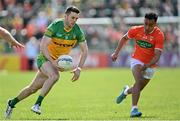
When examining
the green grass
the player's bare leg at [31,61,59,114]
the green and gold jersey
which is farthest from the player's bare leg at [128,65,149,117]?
the player's bare leg at [31,61,59,114]

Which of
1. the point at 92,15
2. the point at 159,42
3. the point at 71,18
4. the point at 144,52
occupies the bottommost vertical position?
the point at 92,15

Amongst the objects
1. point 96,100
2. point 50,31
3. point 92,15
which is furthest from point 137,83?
point 92,15

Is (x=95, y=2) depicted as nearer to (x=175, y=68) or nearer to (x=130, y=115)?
(x=175, y=68)

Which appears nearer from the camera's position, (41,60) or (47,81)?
(47,81)

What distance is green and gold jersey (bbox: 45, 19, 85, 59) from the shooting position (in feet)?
49.9

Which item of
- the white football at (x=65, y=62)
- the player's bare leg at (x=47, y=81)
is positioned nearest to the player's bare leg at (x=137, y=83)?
the white football at (x=65, y=62)

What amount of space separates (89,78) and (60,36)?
1880cm

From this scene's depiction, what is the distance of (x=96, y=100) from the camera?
2162 centimetres

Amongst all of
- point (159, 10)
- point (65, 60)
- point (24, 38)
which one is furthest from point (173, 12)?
point (65, 60)

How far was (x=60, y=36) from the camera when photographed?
602 inches

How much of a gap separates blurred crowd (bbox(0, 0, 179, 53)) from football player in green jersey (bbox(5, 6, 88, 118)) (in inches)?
1031

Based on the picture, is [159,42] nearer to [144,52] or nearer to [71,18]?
[144,52]

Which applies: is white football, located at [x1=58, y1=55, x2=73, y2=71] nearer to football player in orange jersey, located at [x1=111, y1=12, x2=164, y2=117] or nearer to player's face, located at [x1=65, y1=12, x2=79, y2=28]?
player's face, located at [x1=65, y1=12, x2=79, y2=28]

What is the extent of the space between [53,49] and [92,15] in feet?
93.5
